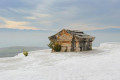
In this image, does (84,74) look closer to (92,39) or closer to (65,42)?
(65,42)

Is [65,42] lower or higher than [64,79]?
higher

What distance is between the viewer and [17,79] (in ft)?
28.2

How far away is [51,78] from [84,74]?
1969mm

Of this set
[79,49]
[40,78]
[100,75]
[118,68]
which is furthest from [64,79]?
[79,49]

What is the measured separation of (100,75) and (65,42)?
1281 centimetres

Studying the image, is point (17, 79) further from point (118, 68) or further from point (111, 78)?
point (118, 68)

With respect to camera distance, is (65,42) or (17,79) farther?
(65,42)

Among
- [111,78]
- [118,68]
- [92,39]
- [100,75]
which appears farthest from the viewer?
[92,39]

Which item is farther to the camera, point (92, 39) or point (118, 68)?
point (92, 39)

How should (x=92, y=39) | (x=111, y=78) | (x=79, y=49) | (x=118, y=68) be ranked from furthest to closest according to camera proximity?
1. (x=92, y=39)
2. (x=79, y=49)
3. (x=118, y=68)
4. (x=111, y=78)

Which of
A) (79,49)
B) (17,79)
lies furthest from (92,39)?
(17,79)

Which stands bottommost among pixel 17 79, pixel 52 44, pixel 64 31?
pixel 17 79

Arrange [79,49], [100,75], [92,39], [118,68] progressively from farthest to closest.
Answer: [92,39] → [79,49] → [118,68] → [100,75]

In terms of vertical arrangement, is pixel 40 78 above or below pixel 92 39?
below
